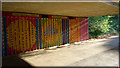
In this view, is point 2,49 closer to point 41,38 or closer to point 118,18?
point 41,38

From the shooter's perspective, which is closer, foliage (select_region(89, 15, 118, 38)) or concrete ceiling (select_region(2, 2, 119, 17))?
concrete ceiling (select_region(2, 2, 119, 17))

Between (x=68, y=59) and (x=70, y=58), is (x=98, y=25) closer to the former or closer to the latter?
(x=70, y=58)

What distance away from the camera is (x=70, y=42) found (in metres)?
10.1

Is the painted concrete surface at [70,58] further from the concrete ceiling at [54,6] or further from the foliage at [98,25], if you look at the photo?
the foliage at [98,25]

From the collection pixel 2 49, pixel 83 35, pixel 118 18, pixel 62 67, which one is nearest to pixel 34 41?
pixel 2 49

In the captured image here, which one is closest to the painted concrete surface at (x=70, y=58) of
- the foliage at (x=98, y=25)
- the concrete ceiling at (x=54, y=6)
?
the concrete ceiling at (x=54, y=6)

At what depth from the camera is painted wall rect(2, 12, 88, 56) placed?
6.17 m

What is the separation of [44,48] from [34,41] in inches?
42.4

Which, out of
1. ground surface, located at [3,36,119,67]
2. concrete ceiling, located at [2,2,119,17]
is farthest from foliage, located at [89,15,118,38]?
concrete ceiling, located at [2,2,119,17]

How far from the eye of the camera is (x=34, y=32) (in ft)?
24.2


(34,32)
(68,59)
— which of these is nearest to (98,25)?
(34,32)

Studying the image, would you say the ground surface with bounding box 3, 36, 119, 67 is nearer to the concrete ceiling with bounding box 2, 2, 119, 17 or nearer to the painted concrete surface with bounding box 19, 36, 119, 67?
the painted concrete surface with bounding box 19, 36, 119, 67

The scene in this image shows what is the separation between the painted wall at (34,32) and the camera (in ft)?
20.2

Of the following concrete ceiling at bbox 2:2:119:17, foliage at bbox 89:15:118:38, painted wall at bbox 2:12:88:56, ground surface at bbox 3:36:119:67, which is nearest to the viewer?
concrete ceiling at bbox 2:2:119:17
